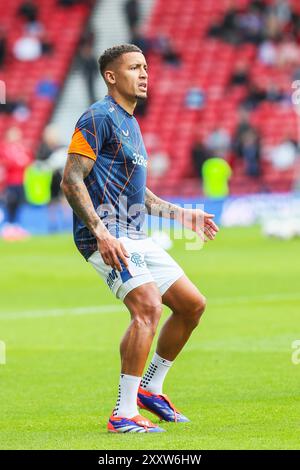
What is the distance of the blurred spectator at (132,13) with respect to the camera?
3912cm

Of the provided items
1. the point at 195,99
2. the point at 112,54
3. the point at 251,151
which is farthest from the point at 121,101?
the point at 195,99

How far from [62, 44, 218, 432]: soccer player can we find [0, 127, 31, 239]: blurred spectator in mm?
19938

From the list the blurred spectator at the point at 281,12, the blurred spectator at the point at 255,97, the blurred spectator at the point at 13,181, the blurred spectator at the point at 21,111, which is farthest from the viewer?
the blurred spectator at the point at 21,111

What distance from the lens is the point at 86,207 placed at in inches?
296

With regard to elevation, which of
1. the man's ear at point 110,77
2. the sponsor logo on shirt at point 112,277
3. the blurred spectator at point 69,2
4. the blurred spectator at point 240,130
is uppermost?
the man's ear at point 110,77

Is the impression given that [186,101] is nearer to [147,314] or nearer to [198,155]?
[198,155]

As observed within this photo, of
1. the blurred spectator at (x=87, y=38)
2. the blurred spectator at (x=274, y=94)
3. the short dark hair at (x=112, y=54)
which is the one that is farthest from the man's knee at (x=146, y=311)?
the blurred spectator at (x=87, y=38)

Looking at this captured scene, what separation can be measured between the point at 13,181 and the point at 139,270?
21.4 metres

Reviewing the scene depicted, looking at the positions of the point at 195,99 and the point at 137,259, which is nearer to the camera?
the point at 137,259

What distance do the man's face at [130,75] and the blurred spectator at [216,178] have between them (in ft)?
74.0

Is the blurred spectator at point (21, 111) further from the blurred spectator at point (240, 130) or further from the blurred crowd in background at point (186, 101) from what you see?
the blurred spectator at point (240, 130)
